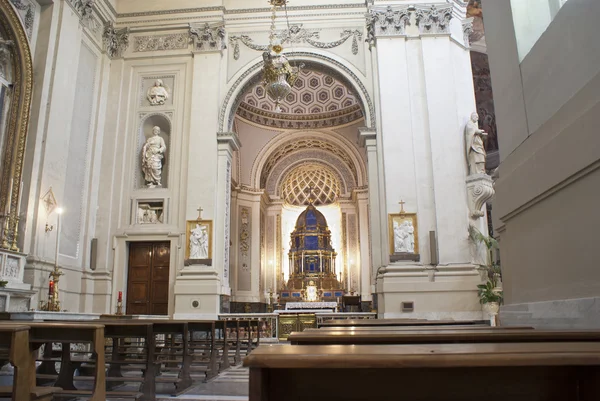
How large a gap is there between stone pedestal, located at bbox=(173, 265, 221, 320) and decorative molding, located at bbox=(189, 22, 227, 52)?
5324 millimetres

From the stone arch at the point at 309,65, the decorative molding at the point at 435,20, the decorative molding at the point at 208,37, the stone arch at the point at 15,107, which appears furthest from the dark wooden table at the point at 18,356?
the decorative molding at the point at 435,20

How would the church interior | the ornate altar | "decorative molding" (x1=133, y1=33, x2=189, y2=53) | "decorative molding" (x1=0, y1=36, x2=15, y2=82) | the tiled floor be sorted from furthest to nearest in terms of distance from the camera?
1. the ornate altar
2. "decorative molding" (x1=133, y1=33, x2=189, y2=53)
3. "decorative molding" (x1=0, y1=36, x2=15, y2=82)
4. the church interior
5. the tiled floor

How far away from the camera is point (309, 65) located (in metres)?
12.5

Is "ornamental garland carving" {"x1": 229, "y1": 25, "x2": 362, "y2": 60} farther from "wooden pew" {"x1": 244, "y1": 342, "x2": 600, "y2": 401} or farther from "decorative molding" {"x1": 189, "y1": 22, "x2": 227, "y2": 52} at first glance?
"wooden pew" {"x1": 244, "y1": 342, "x2": 600, "y2": 401}

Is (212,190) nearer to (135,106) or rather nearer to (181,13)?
(135,106)

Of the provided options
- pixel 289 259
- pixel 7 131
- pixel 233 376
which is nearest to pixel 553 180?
pixel 233 376

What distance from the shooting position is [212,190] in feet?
37.2

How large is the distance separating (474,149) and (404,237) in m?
2.48

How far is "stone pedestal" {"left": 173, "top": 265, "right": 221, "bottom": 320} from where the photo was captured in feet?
35.5

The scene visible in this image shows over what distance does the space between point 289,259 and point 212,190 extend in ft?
28.5

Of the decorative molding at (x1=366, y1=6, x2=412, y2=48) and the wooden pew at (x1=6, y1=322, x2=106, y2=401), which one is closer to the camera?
the wooden pew at (x1=6, y1=322, x2=106, y2=401)

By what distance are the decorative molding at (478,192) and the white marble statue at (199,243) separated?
584cm

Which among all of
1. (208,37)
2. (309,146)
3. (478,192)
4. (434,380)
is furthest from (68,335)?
(309,146)

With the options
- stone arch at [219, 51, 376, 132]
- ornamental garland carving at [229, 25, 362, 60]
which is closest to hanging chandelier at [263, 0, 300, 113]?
stone arch at [219, 51, 376, 132]
